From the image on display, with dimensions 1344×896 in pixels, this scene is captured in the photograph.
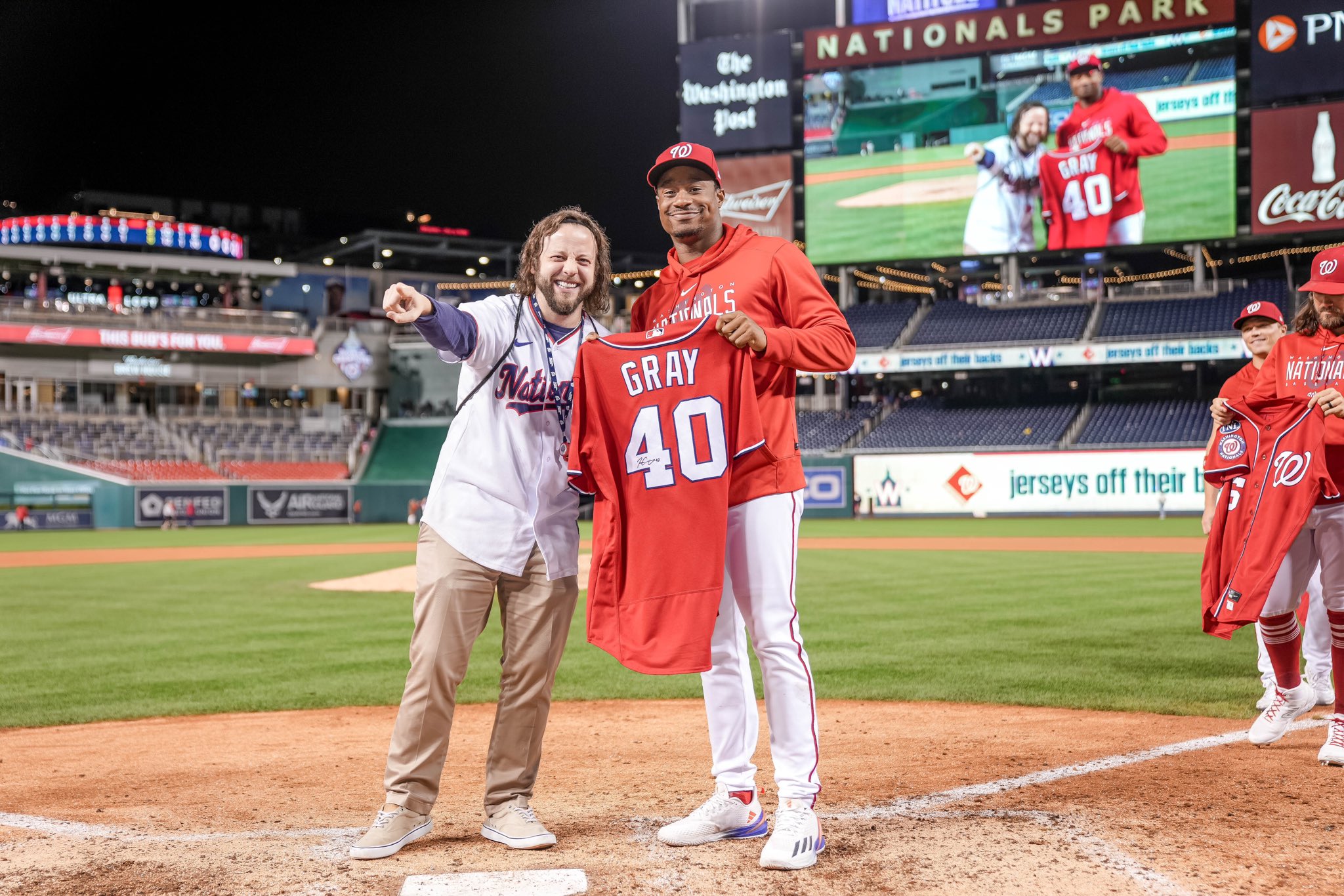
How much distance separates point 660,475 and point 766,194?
3486 cm

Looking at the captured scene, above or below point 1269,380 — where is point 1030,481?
below

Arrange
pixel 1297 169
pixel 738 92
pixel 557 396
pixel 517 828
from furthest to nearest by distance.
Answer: pixel 738 92 < pixel 1297 169 < pixel 557 396 < pixel 517 828

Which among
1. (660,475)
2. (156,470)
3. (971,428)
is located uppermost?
(660,475)

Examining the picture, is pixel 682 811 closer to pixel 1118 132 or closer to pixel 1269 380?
pixel 1269 380

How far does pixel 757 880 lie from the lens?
130 inches

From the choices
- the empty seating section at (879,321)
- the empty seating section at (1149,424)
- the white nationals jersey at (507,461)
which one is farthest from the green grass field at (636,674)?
the empty seating section at (879,321)

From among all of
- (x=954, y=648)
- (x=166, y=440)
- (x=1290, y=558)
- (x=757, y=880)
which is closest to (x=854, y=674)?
(x=954, y=648)

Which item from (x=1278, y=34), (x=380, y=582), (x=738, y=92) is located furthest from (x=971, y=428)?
(x=380, y=582)

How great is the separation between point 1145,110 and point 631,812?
33.5m

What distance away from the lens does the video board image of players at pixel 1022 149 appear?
32.5 meters

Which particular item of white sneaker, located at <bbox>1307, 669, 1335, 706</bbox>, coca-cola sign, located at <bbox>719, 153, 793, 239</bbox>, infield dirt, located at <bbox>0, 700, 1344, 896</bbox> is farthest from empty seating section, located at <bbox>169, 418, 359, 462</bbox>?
white sneaker, located at <bbox>1307, 669, 1335, 706</bbox>

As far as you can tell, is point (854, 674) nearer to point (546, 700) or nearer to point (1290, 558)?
point (1290, 558)

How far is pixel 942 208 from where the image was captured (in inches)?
1377

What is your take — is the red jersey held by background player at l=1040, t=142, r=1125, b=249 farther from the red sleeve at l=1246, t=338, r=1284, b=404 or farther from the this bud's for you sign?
the red sleeve at l=1246, t=338, r=1284, b=404
